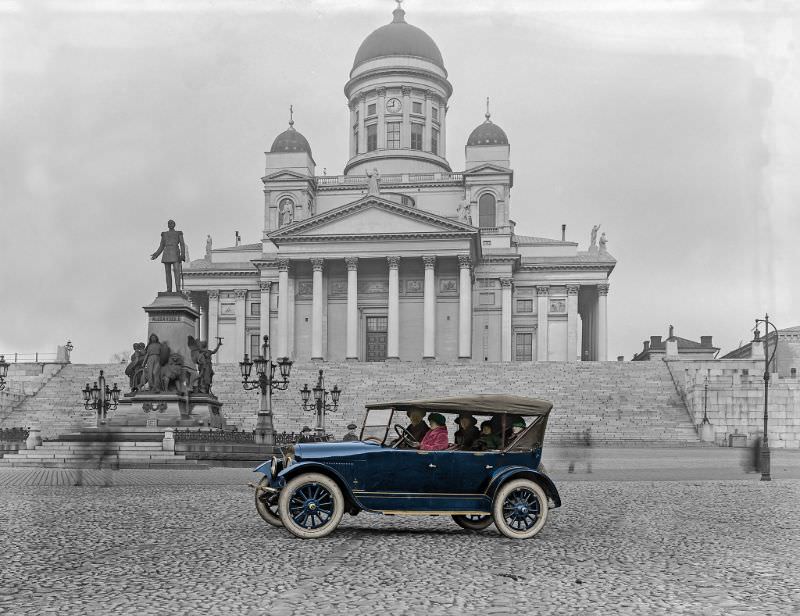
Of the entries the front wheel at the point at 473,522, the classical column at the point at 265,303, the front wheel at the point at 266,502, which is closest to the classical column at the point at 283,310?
the classical column at the point at 265,303

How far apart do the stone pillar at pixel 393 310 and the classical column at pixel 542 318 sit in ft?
36.0

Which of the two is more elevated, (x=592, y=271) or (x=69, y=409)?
(x=592, y=271)

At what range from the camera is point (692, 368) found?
53.8m

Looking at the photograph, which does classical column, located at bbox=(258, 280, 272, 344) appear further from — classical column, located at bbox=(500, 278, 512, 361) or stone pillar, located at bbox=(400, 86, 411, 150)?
classical column, located at bbox=(500, 278, 512, 361)

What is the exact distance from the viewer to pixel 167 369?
2998 cm

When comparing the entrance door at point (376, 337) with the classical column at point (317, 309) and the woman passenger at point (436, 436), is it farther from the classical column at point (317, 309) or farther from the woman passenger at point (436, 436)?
the woman passenger at point (436, 436)

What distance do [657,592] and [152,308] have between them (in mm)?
23721

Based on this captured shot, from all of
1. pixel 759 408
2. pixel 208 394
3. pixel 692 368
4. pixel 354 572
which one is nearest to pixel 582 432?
pixel 759 408

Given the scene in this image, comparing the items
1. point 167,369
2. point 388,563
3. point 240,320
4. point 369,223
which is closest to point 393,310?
point 369,223

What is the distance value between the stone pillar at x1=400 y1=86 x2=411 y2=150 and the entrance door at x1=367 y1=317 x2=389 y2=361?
16.7 metres

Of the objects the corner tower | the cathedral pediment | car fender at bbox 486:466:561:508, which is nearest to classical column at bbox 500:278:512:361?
the cathedral pediment

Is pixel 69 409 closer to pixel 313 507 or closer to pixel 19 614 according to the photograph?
pixel 313 507

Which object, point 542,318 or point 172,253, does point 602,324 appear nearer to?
point 542,318

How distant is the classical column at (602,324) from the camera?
243 feet
